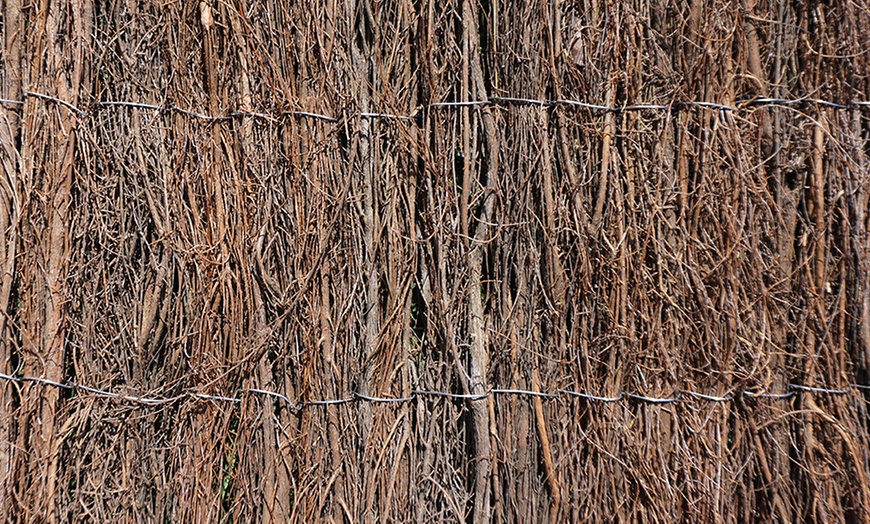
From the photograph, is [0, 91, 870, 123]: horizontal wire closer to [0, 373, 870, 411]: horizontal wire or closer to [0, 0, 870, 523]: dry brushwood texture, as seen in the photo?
[0, 0, 870, 523]: dry brushwood texture

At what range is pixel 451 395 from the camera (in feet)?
5.99

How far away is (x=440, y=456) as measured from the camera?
6.07 feet

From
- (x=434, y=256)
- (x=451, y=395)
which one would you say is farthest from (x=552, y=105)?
(x=451, y=395)

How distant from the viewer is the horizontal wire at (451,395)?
1.80 metres

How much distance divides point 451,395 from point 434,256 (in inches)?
16.5

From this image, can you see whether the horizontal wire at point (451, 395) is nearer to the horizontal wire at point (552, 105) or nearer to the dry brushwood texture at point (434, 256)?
the dry brushwood texture at point (434, 256)

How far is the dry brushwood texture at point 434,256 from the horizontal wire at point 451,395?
0.06 ft

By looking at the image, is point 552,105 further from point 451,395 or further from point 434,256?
point 451,395

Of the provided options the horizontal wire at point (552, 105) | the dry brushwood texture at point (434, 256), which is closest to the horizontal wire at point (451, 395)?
the dry brushwood texture at point (434, 256)

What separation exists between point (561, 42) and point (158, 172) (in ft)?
4.18

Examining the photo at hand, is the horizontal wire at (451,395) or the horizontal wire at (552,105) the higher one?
the horizontal wire at (552,105)

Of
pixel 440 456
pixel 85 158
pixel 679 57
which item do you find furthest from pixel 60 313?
pixel 679 57

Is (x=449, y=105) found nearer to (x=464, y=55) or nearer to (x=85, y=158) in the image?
(x=464, y=55)

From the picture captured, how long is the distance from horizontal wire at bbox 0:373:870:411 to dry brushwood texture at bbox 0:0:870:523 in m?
0.02
